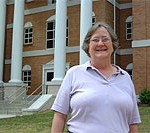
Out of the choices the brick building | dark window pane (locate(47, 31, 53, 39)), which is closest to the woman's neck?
the brick building

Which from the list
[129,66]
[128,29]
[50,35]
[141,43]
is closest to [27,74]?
[50,35]

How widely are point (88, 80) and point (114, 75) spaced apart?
0.68 ft

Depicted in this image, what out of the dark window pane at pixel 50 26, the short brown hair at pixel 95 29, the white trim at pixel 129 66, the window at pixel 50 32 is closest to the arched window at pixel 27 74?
the window at pixel 50 32

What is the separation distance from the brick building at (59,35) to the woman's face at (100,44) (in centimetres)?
1543

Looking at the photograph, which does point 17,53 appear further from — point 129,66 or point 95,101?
point 95,101

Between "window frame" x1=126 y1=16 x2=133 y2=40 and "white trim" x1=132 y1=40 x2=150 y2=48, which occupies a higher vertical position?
"window frame" x1=126 y1=16 x2=133 y2=40

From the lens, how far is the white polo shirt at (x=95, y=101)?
85.1 inches

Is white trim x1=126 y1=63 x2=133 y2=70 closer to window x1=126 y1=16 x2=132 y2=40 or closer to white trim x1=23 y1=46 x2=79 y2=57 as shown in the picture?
window x1=126 y1=16 x2=132 y2=40

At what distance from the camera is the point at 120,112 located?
2189 millimetres

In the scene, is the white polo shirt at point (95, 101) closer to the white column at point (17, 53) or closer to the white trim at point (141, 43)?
the white trim at point (141, 43)

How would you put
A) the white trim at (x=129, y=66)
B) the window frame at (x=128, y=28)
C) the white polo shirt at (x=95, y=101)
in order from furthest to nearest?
the window frame at (x=128, y=28)
the white trim at (x=129, y=66)
the white polo shirt at (x=95, y=101)

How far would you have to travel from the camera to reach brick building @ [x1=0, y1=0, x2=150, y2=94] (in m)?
19.6

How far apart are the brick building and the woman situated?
15.4 metres

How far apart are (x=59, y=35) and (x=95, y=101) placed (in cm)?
1715
